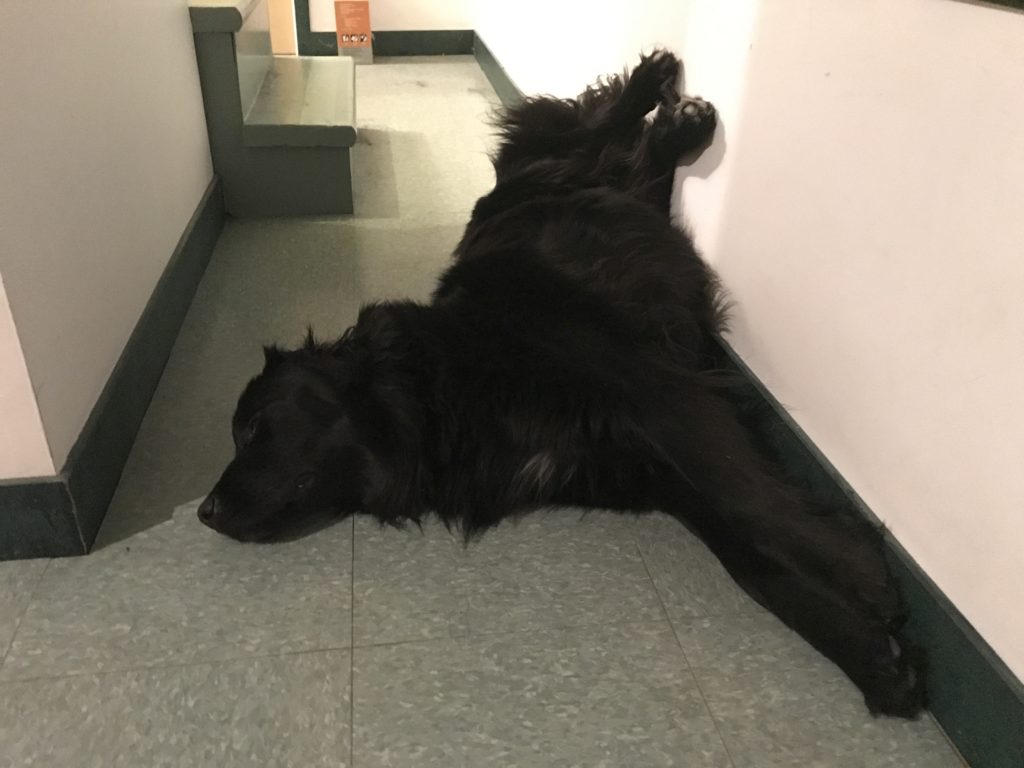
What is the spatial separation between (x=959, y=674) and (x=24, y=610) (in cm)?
131

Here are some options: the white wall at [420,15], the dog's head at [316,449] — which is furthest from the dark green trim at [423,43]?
the dog's head at [316,449]

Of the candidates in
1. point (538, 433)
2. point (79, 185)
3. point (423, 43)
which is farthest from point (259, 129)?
point (423, 43)

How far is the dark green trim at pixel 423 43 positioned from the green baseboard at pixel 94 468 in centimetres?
354

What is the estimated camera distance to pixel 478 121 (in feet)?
11.8

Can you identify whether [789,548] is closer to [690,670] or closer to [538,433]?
[690,670]

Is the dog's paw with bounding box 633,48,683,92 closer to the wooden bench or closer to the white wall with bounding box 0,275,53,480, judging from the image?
the wooden bench

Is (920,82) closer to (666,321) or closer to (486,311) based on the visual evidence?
(666,321)

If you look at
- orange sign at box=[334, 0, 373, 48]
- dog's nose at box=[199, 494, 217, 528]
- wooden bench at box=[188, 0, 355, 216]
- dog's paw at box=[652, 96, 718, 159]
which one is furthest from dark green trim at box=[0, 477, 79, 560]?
orange sign at box=[334, 0, 373, 48]

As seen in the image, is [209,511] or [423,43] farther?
[423,43]

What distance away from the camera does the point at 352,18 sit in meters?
4.68

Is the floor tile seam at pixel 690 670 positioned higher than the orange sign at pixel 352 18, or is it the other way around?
the orange sign at pixel 352 18

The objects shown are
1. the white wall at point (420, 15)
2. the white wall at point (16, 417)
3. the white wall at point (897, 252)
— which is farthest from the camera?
the white wall at point (420, 15)

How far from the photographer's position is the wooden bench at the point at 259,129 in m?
2.35

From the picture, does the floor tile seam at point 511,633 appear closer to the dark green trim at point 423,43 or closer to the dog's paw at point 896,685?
the dog's paw at point 896,685
